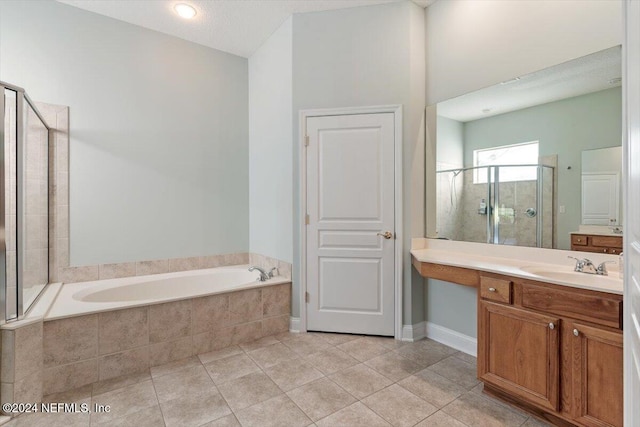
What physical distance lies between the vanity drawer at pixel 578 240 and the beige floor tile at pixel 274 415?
1.94 metres

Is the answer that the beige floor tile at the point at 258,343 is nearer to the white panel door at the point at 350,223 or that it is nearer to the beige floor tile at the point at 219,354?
the beige floor tile at the point at 219,354

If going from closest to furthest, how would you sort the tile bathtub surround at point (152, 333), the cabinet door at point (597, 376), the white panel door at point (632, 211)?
1. the white panel door at point (632, 211)
2. the cabinet door at point (597, 376)
3. the tile bathtub surround at point (152, 333)

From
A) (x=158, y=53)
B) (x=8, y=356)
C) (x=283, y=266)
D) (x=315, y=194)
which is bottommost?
(x=8, y=356)

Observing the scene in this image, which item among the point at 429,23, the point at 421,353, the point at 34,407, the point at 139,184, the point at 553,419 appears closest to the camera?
the point at 553,419

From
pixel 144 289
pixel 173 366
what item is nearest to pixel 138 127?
pixel 144 289

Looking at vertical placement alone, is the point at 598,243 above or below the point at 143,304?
above

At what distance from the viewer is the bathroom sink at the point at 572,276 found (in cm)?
154

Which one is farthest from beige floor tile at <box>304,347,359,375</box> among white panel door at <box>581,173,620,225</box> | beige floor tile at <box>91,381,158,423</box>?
white panel door at <box>581,173,620,225</box>

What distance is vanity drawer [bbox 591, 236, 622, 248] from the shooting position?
5.90 ft

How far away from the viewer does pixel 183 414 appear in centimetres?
175

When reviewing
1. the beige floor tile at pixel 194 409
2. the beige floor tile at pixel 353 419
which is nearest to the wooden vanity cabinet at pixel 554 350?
the beige floor tile at pixel 353 419

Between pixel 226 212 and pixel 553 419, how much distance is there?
127 inches

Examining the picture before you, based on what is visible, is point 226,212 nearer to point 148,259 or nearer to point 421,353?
point 148,259

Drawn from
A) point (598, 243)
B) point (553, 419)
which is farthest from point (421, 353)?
point (598, 243)
